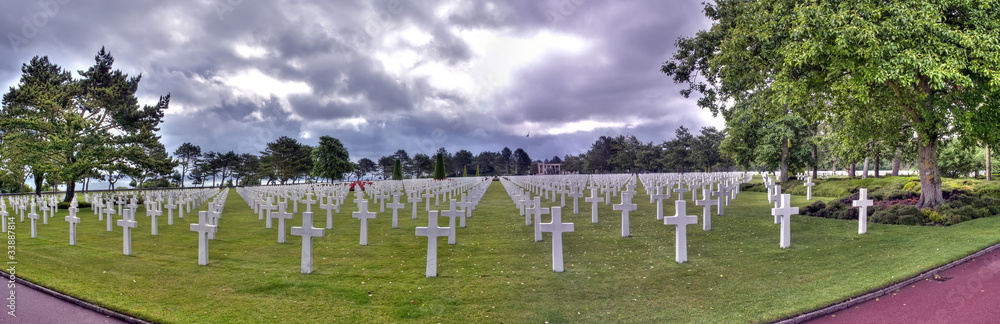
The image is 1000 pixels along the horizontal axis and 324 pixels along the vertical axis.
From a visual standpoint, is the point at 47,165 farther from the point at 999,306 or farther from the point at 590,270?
the point at 999,306

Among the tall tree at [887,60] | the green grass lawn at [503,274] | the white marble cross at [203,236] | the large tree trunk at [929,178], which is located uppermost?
the tall tree at [887,60]

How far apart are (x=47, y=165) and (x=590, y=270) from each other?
29.3 m

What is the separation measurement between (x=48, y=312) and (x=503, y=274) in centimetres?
570

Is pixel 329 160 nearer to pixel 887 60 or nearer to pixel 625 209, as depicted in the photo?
pixel 625 209

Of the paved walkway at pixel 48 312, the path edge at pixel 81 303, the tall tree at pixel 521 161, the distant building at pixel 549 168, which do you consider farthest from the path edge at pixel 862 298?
the tall tree at pixel 521 161

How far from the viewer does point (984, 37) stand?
9.70 metres

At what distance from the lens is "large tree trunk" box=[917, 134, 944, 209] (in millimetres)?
12484

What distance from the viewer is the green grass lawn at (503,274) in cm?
501

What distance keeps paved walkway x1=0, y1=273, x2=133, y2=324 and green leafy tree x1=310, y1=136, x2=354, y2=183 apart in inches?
2393

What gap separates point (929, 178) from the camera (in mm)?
12703

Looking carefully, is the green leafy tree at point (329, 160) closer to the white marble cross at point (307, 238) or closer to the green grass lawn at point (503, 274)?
the green grass lawn at point (503, 274)

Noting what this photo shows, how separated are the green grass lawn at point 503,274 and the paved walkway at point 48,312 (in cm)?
19

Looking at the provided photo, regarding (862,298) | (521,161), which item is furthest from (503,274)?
(521,161)

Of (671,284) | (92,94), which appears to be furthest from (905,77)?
(92,94)
